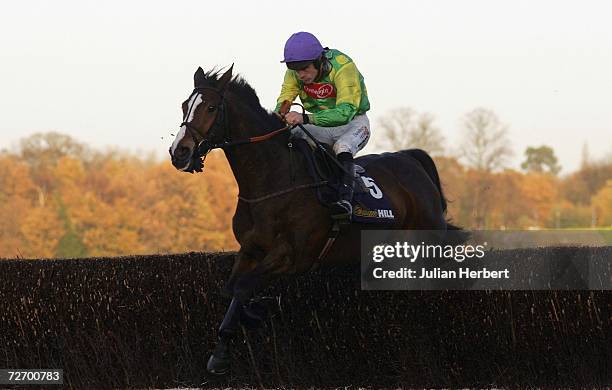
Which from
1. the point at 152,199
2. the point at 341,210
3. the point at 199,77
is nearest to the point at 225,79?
the point at 199,77

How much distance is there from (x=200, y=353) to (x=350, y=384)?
128 centimetres

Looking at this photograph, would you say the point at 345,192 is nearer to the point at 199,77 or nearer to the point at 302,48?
the point at 302,48

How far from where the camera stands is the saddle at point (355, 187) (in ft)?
26.0

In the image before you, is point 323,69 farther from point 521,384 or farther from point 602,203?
point 602,203

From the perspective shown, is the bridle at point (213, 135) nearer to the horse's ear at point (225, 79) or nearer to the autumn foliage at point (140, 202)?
the horse's ear at point (225, 79)

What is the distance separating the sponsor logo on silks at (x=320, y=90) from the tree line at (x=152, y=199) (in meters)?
53.6

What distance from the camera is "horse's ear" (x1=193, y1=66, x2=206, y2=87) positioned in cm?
755

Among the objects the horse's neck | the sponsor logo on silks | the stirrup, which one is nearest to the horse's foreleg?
the horse's neck

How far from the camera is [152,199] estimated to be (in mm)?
72688

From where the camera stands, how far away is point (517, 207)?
3440 inches

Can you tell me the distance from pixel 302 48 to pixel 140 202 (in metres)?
66.9

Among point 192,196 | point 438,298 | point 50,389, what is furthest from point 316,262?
point 192,196

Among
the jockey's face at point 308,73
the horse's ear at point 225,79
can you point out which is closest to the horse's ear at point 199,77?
the horse's ear at point 225,79

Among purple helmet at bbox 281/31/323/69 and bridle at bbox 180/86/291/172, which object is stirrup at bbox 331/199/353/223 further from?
purple helmet at bbox 281/31/323/69
